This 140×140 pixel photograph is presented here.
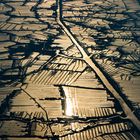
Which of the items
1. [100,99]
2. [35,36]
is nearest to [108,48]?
[35,36]

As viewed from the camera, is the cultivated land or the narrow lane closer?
the cultivated land

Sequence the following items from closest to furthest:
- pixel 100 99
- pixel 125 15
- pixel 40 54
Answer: pixel 100 99
pixel 40 54
pixel 125 15

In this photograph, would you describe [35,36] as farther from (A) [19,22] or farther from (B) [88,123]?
(B) [88,123]

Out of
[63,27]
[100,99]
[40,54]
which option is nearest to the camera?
[100,99]

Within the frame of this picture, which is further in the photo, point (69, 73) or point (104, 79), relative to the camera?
point (69, 73)

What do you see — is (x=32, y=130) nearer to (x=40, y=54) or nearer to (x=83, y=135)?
(x=83, y=135)

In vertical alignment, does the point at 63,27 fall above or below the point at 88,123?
above

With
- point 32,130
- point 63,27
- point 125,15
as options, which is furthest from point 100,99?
point 125,15

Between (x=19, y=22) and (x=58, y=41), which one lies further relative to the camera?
(x=19, y=22)

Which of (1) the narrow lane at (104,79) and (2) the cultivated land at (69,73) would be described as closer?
(2) the cultivated land at (69,73)
